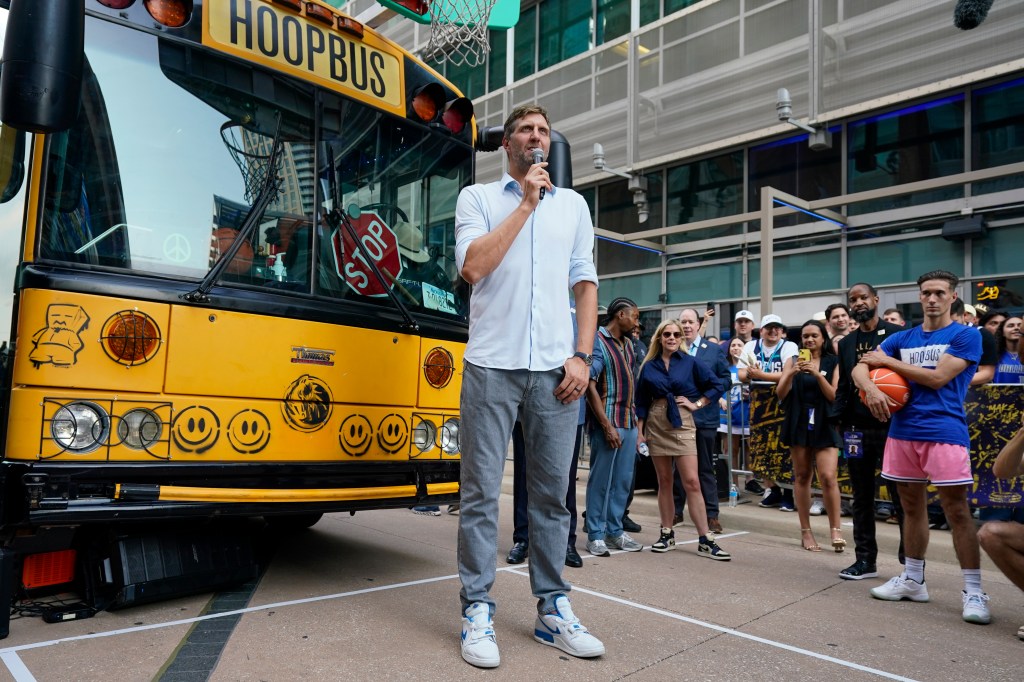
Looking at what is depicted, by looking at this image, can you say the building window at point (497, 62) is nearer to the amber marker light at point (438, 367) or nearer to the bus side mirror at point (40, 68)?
the amber marker light at point (438, 367)

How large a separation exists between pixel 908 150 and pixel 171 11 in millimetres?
10522

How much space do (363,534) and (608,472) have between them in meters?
2.04

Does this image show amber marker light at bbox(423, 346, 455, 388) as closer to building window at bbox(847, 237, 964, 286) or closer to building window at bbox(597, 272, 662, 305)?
building window at bbox(847, 237, 964, 286)

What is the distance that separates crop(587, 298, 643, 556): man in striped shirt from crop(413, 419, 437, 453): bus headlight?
176cm

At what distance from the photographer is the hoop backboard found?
568 centimetres

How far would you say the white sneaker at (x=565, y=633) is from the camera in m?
3.46

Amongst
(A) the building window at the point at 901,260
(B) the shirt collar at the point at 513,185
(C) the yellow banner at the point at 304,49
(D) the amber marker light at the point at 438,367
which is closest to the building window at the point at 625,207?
(A) the building window at the point at 901,260

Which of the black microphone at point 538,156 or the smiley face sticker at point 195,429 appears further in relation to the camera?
the smiley face sticker at point 195,429

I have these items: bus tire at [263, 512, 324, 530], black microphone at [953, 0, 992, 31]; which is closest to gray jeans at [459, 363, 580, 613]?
black microphone at [953, 0, 992, 31]

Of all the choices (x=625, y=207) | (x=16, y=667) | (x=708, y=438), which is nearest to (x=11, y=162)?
(x=16, y=667)

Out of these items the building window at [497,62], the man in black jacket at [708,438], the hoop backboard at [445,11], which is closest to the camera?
the hoop backboard at [445,11]

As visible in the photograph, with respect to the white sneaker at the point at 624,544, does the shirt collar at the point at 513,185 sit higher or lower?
higher

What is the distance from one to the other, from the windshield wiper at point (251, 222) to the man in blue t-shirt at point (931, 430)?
3.58 metres

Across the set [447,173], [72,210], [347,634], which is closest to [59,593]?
[347,634]
